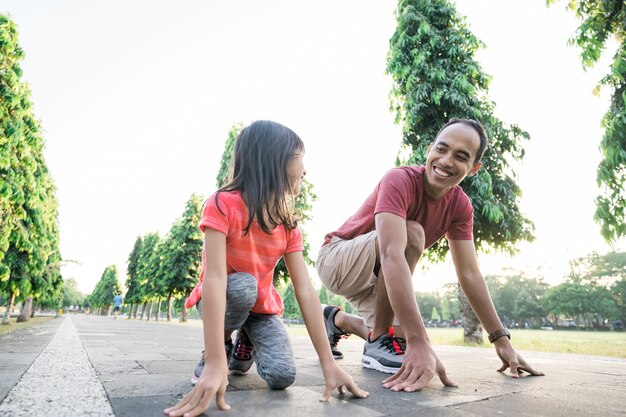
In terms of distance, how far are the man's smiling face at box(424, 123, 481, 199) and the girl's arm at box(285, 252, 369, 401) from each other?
3.69 ft

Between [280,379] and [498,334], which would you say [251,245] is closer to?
[280,379]

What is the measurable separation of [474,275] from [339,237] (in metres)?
1.11

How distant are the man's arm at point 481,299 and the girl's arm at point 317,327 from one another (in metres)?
1.28

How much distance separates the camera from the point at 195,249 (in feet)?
95.0

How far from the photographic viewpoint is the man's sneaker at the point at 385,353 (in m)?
2.30

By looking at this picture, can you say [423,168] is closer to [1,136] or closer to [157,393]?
[157,393]

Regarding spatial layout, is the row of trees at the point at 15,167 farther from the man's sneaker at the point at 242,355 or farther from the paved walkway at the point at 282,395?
the man's sneaker at the point at 242,355

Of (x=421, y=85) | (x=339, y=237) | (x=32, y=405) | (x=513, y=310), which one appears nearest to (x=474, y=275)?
(x=339, y=237)

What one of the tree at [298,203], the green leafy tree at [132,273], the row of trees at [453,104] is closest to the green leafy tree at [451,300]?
the green leafy tree at [132,273]

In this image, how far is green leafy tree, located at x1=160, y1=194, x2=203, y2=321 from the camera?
28062 millimetres

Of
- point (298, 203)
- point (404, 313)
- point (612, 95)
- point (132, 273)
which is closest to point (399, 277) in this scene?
point (404, 313)

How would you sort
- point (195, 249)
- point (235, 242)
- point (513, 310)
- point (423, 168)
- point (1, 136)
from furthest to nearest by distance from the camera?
1. point (513, 310)
2. point (195, 249)
3. point (1, 136)
4. point (423, 168)
5. point (235, 242)

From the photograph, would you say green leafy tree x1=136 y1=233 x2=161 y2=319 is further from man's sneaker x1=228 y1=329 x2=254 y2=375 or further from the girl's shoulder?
the girl's shoulder

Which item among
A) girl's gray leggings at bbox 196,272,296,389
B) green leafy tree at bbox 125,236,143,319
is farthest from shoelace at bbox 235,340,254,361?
green leafy tree at bbox 125,236,143,319
